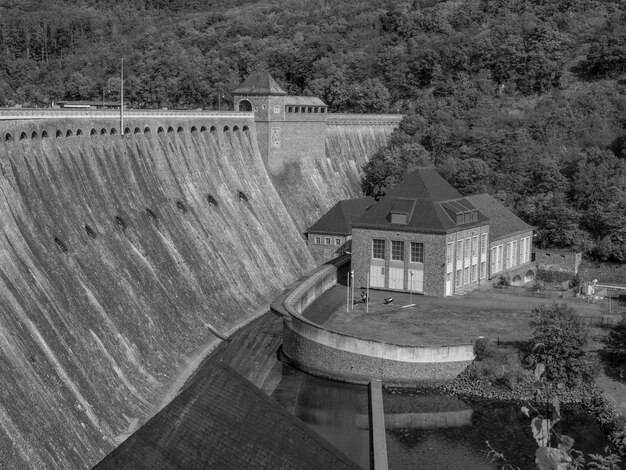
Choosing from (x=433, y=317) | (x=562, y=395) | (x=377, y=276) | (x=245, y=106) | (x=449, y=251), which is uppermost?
(x=245, y=106)

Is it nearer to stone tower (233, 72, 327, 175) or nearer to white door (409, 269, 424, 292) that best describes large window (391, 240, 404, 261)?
white door (409, 269, 424, 292)

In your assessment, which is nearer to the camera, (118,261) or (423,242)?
(118,261)

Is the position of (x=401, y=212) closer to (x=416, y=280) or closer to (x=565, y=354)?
(x=416, y=280)

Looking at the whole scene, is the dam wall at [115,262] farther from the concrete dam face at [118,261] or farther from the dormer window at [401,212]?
the dormer window at [401,212]

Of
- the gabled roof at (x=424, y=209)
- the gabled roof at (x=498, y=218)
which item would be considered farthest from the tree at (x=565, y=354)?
the gabled roof at (x=498, y=218)

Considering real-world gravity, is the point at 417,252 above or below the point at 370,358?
above

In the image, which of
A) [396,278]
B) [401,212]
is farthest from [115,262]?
[401,212]

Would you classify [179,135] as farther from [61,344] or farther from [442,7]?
[442,7]
